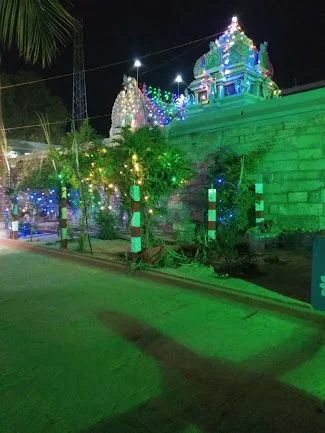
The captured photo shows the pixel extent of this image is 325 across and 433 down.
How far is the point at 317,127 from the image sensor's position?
8.00 metres

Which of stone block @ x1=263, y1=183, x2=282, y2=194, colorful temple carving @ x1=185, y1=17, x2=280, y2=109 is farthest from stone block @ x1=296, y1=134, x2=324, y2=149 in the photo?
colorful temple carving @ x1=185, y1=17, x2=280, y2=109

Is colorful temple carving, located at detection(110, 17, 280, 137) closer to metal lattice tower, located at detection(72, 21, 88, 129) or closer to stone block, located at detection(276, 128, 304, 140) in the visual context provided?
stone block, located at detection(276, 128, 304, 140)

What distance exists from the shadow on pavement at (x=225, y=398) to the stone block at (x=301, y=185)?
5.07 metres

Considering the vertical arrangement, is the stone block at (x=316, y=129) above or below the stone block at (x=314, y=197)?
above

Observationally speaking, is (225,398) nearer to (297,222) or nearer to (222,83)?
(297,222)

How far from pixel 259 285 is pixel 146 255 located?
2.08 meters

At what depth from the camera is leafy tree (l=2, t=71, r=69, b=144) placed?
28.2 metres

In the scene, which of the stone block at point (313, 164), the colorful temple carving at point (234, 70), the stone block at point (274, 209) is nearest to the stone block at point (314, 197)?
the stone block at point (313, 164)

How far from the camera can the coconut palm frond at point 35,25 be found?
3197 mm

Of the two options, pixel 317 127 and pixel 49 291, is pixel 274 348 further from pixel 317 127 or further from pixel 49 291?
pixel 317 127

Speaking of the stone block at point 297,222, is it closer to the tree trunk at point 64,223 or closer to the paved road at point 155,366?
the paved road at point 155,366

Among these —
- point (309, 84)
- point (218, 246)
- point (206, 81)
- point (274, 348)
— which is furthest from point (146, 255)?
point (309, 84)

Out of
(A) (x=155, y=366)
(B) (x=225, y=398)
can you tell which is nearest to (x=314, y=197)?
(A) (x=155, y=366)

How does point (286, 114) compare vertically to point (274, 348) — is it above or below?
above
